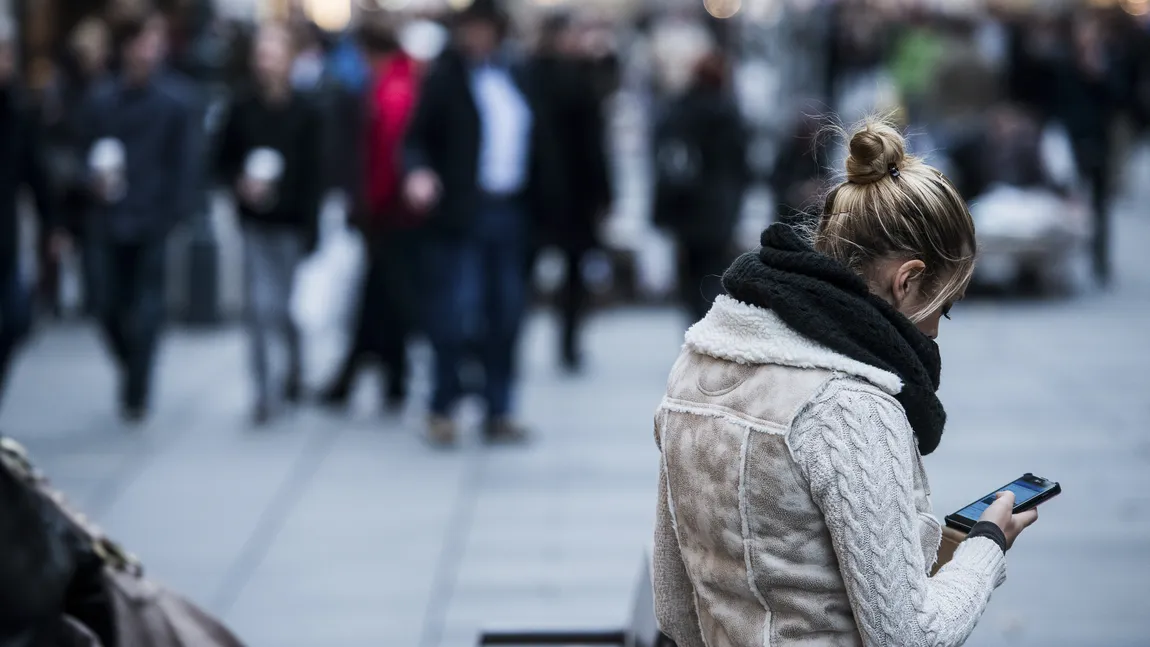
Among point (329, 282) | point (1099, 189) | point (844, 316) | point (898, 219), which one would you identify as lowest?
point (329, 282)

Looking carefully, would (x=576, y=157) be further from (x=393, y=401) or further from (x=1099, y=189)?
(x=1099, y=189)

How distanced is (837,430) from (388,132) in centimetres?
640

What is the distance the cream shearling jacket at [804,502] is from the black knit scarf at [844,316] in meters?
0.03

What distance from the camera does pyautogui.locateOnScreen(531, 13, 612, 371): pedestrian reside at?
8961 millimetres

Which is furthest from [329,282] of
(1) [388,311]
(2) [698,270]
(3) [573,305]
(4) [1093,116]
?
(4) [1093,116]

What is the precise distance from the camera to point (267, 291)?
816 centimetres

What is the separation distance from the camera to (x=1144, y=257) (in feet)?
47.0

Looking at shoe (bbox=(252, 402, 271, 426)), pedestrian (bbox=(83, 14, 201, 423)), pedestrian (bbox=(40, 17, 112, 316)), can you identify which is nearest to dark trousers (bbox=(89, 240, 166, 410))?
pedestrian (bbox=(83, 14, 201, 423))

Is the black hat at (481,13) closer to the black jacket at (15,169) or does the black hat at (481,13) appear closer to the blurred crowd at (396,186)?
the blurred crowd at (396,186)

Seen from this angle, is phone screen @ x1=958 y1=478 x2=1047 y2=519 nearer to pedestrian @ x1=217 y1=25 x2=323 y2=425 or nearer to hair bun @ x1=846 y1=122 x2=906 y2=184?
hair bun @ x1=846 y1=122 x2=906 y2=184

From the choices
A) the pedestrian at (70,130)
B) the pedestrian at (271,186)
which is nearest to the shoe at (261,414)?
the pedestrian at (271,186)

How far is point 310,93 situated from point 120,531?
3.28 metres

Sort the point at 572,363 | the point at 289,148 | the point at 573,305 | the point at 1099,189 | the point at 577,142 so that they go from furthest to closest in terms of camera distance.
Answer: the point at 1099,189
the point at 572,363
the point at 573,305
the point at 577,142
the point at 289,148

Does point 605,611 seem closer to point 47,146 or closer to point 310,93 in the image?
point 310,93
